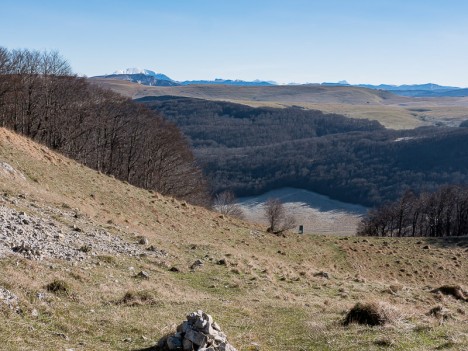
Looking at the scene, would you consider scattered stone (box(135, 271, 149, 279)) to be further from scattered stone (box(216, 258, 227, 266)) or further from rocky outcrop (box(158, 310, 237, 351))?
rocky outcrop (box(158, 310, 237, 351))

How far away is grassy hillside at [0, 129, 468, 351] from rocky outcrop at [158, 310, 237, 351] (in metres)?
Answer: 0.79

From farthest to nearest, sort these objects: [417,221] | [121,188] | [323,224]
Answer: [323,224]
[417,221]
[121,188]

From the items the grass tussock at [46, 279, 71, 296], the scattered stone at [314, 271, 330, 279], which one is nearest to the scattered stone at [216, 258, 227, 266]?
the scattered stone at [314, 271, 330, 279]

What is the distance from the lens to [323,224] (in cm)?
15100

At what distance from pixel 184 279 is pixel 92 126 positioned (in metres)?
43.8

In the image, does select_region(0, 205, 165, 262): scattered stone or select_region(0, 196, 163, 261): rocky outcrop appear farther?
select_region(0, 196, 163, 261): rocky outcrop

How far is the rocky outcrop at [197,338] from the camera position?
9984mm

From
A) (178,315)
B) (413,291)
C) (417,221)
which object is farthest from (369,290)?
(417,221)

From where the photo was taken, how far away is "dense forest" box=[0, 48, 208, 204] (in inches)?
2164

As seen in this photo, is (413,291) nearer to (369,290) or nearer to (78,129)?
(369,290)

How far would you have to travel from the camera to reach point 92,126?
59.9 m

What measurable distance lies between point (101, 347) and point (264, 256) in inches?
923

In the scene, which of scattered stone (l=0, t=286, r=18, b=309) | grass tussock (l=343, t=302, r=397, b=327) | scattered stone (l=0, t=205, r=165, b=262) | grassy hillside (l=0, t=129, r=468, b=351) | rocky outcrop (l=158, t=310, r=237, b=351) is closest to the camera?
rocky outcrop (l=158, t=310, r=237, b=351)

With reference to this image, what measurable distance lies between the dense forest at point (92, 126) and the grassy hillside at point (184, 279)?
17907 mm
